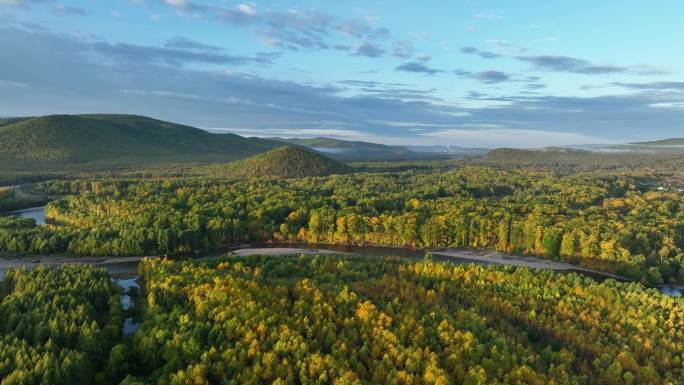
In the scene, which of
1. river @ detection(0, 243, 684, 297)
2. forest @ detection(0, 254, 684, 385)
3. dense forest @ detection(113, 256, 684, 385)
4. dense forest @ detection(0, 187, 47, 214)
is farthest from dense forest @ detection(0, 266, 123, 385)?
dense forest @ detection(0, 187, 47, 214)

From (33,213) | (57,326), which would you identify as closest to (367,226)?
(57,326)

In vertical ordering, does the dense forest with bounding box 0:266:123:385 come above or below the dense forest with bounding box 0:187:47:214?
below

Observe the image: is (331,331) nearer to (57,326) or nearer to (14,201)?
(57,326)

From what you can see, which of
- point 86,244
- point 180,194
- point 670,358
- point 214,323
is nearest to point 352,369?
point 214,323

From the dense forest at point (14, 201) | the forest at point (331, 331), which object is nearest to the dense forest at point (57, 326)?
the forest at point (331, 331)

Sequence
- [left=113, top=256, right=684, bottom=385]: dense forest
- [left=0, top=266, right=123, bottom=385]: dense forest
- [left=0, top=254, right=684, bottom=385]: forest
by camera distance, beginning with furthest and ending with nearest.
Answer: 1. [left=113, top=256, right=684, bottom=385]: dense forest
2. [left=0, top=254, right=684, bottom=385]: forest
3. [left=0, top=266, right=123, bottom=385]: dense forest

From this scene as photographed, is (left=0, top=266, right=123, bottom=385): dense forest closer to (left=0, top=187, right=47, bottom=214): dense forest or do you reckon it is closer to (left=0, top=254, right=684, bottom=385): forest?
(left=0, top=254, right=684, bottom=385): forest

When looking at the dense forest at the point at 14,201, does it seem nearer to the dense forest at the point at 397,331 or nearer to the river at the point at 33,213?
the river at the point at 33,213
